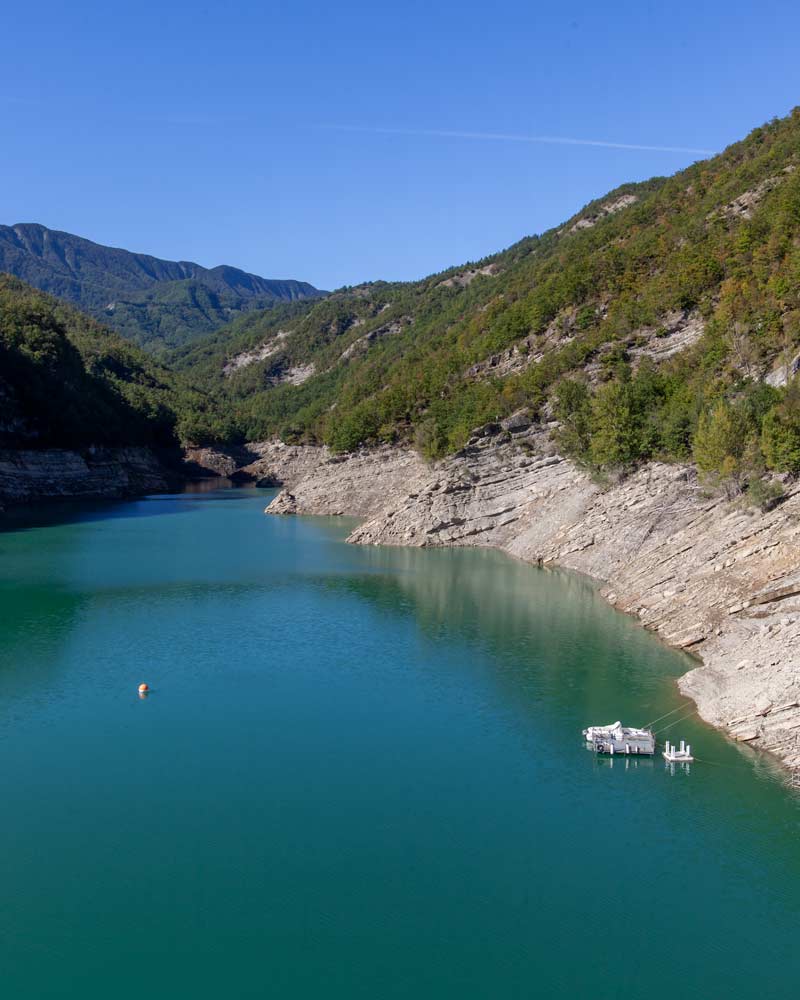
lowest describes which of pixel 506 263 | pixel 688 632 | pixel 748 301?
pixel 688 632

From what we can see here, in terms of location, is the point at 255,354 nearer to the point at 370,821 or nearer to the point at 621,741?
the point at 621,741

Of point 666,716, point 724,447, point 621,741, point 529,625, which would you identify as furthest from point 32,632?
point 724,447

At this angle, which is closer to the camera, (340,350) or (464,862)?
(464,862)

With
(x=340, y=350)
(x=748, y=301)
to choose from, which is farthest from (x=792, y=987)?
(x=340, y=350)

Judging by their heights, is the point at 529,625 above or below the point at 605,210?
below

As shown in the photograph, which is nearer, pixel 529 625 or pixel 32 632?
pixel 32 632

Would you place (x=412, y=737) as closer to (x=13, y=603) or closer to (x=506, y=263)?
(x=13, y=603)

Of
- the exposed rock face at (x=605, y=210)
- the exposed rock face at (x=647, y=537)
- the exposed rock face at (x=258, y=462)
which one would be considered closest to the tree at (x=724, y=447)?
the exposed rock face at (x=647, y=537)
